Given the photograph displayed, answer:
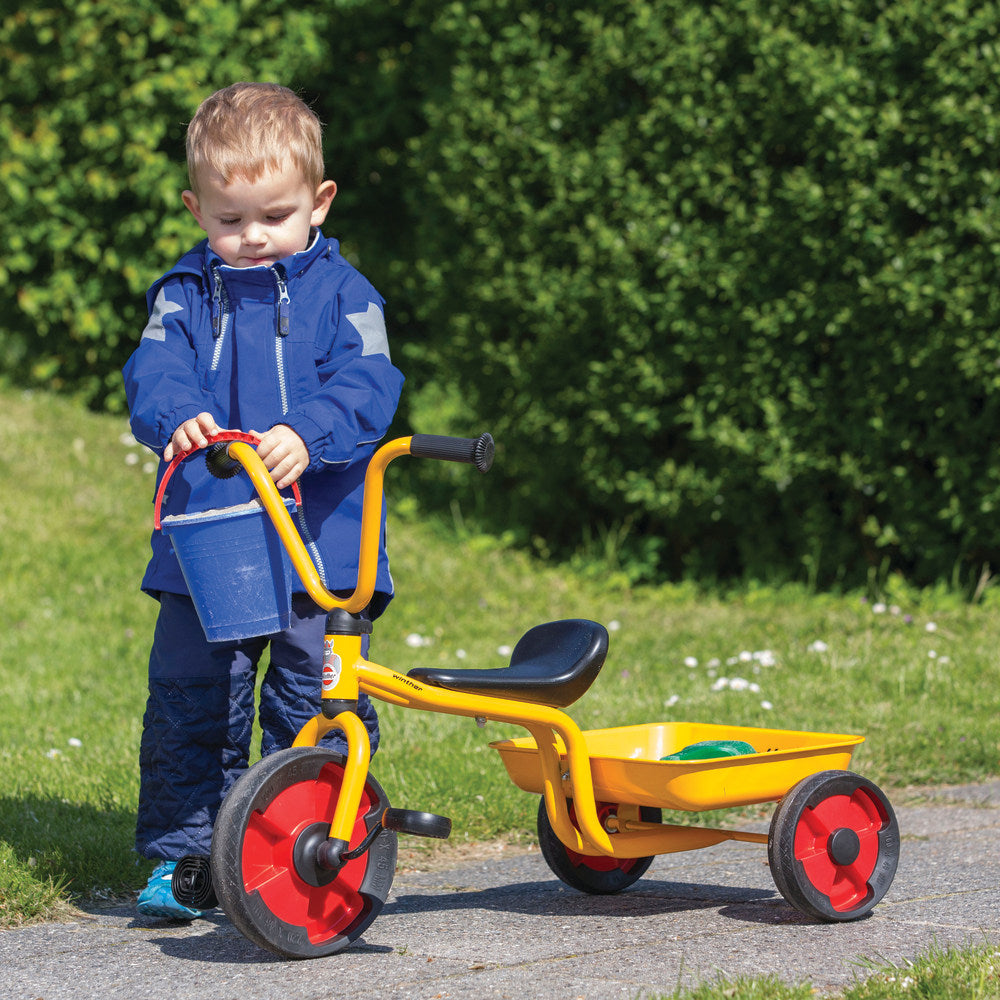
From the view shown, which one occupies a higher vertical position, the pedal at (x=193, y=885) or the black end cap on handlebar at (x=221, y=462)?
the black end cap on handlebar at (x=221, y=462)

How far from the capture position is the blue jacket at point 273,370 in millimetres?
2852

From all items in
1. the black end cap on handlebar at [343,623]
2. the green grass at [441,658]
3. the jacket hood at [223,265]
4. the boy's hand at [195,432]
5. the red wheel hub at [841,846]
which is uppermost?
the jacket hood at [223,265]

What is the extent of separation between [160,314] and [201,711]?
0.88 metres

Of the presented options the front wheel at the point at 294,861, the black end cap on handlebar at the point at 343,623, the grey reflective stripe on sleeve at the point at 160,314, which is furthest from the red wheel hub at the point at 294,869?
the grey reflective stripe on sleeve at the point at 160,314

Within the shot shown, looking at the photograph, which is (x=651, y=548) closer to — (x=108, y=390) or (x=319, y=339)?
(x=108, y=390)

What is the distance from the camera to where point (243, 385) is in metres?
2.92

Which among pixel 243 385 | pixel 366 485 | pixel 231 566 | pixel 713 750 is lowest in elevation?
pixel 713 750

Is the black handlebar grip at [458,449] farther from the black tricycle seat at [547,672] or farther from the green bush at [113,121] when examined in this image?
the green bush at [113,121]

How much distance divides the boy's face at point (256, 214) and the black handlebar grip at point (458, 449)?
705 millimetres

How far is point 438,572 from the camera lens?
22.5ft

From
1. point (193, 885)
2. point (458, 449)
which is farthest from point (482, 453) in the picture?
point (193, 885)

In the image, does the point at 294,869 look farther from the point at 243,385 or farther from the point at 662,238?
the point at 662,238

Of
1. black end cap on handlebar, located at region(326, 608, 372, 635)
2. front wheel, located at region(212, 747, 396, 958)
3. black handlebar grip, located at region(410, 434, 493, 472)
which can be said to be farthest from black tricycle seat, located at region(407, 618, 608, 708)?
black handlebar grip, located at region(410, 434, 493, 472)

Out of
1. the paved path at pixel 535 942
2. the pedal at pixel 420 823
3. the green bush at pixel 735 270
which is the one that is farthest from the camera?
the green bush at pixel 735 270
